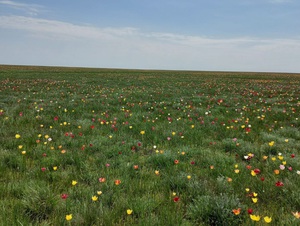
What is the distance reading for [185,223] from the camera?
9.96 ft

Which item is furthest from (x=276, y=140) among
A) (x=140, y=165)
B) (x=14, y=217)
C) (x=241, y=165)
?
(x=14, y=217)

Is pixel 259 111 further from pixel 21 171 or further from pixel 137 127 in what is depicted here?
pixel 21 171

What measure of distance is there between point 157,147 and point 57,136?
279 cm

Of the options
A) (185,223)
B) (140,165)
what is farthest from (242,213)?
(140,165)

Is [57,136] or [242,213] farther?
[57,136]

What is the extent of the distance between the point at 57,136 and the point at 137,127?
2.35 meters

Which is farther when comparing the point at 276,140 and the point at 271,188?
the point at 276,140

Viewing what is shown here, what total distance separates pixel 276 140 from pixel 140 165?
12.7 feet

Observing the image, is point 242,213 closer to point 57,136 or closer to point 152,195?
point 152,195

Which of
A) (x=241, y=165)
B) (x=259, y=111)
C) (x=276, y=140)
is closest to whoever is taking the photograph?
(x=241, y=165)

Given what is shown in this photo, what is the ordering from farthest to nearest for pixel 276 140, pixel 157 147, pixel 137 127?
pixel 137 127 → pixel 276 140 → pixel 157 147

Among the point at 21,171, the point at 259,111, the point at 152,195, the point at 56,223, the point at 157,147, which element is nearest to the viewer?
the point at 56,223

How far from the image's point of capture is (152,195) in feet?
12.1

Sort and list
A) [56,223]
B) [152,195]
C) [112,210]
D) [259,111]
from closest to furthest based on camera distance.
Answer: [56,223] < [112,210] < [152,195] < [259,111]
